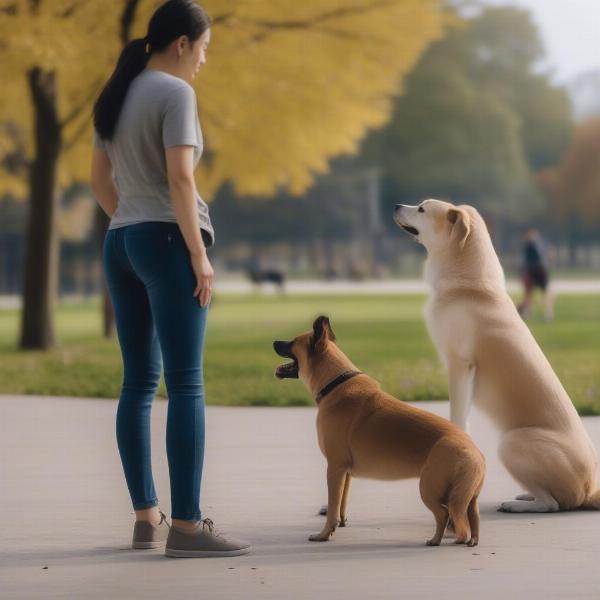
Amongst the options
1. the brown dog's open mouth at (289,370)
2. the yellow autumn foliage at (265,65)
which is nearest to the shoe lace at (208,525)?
the brown dog's open mouth at (289,370)

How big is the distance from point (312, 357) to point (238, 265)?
6907cm

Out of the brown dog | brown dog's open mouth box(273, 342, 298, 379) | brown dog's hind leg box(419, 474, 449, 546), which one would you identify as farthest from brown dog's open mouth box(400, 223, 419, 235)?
brown dog's hind leg box(419, 474, 449, 546)

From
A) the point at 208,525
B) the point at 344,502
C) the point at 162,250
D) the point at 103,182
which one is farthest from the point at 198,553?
the point at 103,182

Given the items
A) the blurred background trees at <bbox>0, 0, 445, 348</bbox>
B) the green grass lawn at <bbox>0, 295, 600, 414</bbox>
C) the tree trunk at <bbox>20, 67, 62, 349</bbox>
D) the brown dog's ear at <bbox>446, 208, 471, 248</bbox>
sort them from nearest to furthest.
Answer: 1. the brown dog's ear at <bbox>446, 208, 471, 248</bbox>
2. the green grass lawn at <bbox>0, 295, 600, 414</bbox>
3. the blurred background trees at <bbox>0, 0, 445, 348</bbox>
4. the tree trunk at <bbox>20, 67, 62, 349</bbox>

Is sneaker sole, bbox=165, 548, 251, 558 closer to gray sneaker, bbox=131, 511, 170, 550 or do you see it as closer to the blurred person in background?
gray sneaker, bbox=131, 511, 170, 550

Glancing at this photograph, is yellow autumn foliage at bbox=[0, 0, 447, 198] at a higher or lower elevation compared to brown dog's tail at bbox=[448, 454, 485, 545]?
higher

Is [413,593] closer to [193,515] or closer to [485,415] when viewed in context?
[193,515]

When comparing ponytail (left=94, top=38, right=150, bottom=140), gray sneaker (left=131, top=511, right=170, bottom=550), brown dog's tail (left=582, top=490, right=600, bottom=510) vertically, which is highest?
ponytail (left=94, top=38, right=150, bottom=140)

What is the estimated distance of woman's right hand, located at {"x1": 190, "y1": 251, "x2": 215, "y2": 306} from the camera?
5.04m

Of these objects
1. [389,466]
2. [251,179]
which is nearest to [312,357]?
[389,466]

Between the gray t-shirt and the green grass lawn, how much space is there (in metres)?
5.86

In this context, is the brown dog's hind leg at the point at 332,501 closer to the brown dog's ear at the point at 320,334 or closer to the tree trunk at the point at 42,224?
the brown dog's ear at the point at 320,334

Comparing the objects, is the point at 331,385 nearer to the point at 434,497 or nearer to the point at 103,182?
the point at 434,497

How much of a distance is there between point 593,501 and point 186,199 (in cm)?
244
